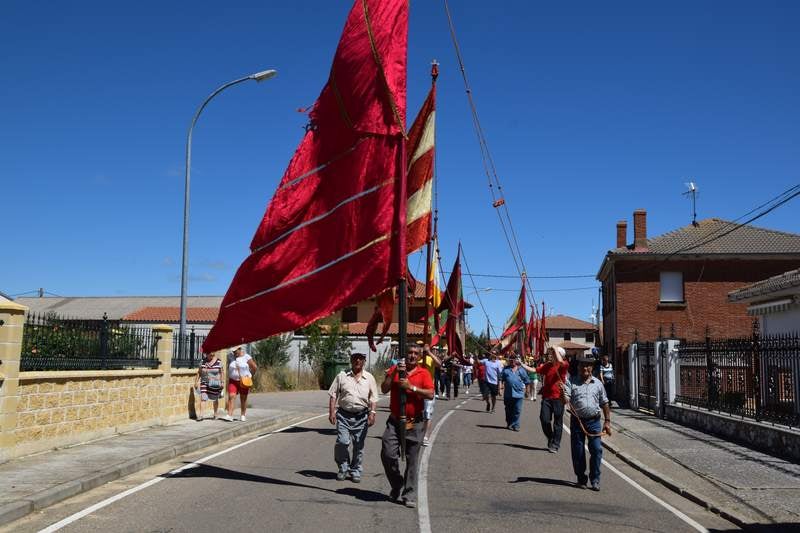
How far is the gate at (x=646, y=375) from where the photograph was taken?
23.9 metres

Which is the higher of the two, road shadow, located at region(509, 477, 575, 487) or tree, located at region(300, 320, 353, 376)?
tree, located at region(300, 320, 353, 376)

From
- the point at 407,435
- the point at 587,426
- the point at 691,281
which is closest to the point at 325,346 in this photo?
the point at 691,281

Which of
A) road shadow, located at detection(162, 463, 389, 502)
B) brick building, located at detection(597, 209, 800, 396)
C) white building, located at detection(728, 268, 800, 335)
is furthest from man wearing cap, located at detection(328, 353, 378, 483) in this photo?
brick building, located at detection(597, 209, 800, 396)

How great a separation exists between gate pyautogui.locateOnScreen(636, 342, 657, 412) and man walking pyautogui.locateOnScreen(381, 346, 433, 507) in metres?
16.1

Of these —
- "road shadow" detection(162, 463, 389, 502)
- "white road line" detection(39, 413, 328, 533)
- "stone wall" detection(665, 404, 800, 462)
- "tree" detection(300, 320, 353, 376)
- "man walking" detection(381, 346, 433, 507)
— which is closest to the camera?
"white road line" detection(39, 413, 328, 533)

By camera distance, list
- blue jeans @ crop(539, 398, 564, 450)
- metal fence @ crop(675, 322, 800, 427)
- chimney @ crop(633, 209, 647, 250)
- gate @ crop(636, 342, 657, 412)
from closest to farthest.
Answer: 1. metal fence @ crop(675, 322, 800, 427)
2. blue jeans @ crop(539, 398, 564, 450)
3. gate @ crop(636, 342, 657, 412)
4. chimney @ crop(633, 209, 647, 250)

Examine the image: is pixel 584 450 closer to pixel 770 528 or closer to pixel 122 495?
pixel 770 528

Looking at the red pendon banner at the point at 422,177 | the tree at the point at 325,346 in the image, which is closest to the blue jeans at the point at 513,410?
the red pendon banner at the point at 422,177

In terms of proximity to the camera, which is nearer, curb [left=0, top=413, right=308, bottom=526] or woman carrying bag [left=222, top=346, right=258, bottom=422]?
curb [left=0, top=413, right=308, bottom=526]

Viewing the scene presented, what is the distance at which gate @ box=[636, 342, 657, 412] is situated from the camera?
23.9m

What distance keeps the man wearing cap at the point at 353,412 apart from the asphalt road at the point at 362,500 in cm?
27

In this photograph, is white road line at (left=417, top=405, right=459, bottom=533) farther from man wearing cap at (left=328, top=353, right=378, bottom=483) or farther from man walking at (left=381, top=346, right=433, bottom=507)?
man wearing cap at (left=328, top=353, right=378, bottom=483)

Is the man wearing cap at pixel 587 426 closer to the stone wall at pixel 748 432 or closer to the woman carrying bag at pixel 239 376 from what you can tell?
the stone wall at pixel 748 432

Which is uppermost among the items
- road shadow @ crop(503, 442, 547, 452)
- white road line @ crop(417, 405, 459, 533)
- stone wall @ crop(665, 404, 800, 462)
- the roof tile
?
the roof tile
